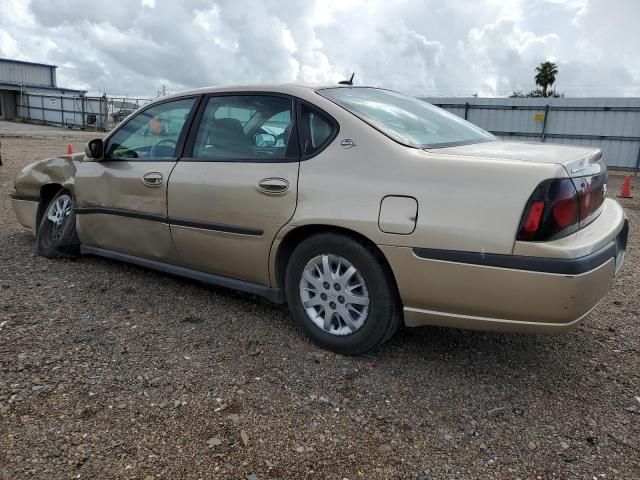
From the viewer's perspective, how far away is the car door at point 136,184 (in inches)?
146

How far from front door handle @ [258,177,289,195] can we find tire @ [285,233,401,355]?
34 centimetres

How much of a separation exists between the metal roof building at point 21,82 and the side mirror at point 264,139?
1832 inches

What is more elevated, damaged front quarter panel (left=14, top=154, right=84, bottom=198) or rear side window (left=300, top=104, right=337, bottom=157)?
rear side window (left=300, top=104, right=337, bottom=157)

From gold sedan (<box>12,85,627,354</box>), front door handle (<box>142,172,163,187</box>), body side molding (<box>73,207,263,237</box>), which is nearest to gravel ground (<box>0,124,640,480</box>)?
gold sedan (<box>12,85,627,354</box>)

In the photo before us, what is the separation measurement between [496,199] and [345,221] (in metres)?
0.78

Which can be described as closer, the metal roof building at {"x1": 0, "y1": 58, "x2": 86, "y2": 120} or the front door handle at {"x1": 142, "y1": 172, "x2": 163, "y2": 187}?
the front door handle at {"x1": 142, "y1": 172, "x2": 163, "y2": 187}

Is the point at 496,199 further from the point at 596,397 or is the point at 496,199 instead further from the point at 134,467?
Answer: the point at 134,467

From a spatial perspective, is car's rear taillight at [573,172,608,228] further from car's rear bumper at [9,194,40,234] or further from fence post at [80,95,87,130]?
fence post at [80,95,87,130]

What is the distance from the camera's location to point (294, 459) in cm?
216

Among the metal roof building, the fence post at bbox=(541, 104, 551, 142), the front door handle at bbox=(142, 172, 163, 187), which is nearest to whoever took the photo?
the front door handle at bbox=(142, 172, 163, 187)

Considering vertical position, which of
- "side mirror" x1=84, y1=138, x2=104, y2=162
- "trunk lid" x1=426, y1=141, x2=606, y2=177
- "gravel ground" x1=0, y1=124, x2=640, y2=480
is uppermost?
"trunk lid" x1=426, y1=141, x2=606, y2=177

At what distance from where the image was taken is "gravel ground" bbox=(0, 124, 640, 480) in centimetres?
214

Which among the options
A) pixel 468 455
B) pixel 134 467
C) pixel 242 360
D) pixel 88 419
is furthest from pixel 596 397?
pixel 88 419

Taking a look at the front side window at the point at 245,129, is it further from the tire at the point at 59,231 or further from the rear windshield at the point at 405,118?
the tire at the point at 59,231
